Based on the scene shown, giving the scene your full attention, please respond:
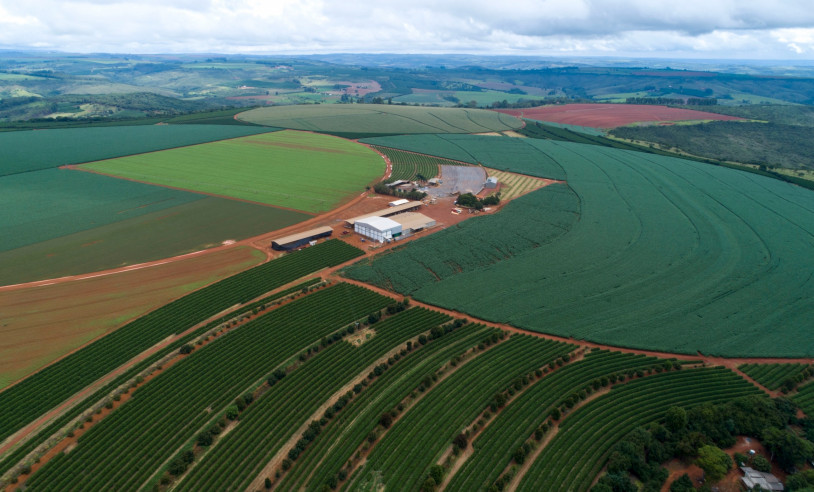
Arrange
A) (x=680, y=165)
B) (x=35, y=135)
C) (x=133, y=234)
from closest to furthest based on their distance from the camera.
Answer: (x=133, y=234), (x=680, y=165), (x=35, y=135)

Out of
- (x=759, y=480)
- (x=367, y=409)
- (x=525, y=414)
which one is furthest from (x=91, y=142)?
(x=759, y=480)

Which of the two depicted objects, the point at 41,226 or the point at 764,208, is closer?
the point at 41,226

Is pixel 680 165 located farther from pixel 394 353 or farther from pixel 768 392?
pixel 394 353

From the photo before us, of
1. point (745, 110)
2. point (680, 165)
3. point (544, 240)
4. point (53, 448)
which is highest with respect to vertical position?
point (745, 110)

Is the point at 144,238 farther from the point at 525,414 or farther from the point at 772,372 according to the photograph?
the point at 772,372

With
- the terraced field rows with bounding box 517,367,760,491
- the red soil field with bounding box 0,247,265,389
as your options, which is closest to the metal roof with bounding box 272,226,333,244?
the red soil field with bounding box 0,247,265,389

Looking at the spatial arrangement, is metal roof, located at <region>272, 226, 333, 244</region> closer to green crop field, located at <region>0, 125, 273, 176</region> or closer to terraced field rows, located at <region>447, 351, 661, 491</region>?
terraced field rows, located at <region>447, 351, 661, 491</region>

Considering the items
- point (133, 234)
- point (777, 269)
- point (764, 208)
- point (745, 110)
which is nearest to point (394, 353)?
point (133, 234)

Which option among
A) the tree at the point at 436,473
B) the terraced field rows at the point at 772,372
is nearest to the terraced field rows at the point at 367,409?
the tree at the point at 436,473
